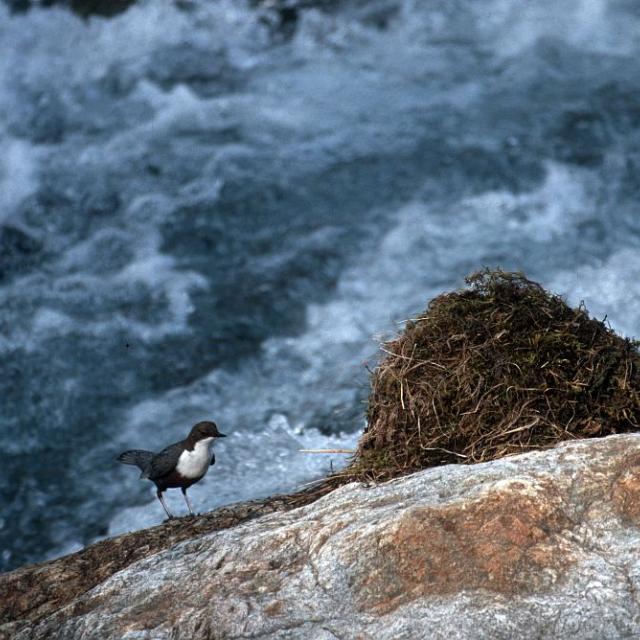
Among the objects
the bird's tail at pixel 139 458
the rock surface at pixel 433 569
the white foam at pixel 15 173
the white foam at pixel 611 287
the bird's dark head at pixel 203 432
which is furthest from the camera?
the white foam at pixel 15 173

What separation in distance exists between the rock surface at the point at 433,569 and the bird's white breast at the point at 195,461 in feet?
7.71

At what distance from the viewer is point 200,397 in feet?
35.3

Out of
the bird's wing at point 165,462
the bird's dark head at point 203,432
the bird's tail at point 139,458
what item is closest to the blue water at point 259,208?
the bird's tail at point 139,458

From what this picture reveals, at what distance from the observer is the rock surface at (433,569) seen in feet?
11.7

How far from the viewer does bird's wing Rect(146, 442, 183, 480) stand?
273 inches

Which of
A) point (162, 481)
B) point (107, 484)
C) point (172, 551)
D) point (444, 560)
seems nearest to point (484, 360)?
point (444, 560)

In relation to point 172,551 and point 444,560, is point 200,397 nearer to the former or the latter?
point 172,551

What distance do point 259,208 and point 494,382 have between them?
28.3 ft

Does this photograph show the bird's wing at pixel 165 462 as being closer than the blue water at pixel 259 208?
Yes

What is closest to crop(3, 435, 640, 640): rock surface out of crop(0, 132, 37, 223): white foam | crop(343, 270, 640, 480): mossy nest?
crop(343, 270, 640, 480): mossy nest

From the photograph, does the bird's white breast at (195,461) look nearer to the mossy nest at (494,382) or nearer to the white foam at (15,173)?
the mossy nest at (494,382)

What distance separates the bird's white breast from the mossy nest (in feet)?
6.22

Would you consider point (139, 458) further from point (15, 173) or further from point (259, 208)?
point (15, 173)

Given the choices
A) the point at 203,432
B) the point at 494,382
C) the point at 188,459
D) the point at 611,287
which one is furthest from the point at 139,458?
the point at 611,287
